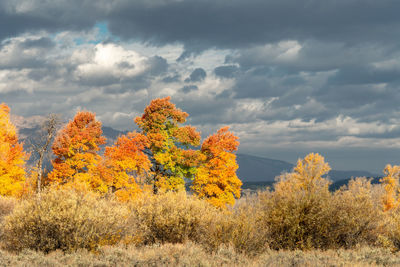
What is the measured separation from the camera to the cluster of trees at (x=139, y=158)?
42.8 m

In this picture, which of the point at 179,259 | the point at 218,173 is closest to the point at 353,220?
the point at 179,259

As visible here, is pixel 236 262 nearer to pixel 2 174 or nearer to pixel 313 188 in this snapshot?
pixel 313 188

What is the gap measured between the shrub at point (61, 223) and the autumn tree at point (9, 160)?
28.3 m

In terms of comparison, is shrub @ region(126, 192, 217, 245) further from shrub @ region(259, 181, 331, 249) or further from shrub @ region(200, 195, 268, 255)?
shrub @ region(259, 181, 331, 249)

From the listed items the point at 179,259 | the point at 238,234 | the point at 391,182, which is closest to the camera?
the point at 179,259

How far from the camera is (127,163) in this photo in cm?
4278

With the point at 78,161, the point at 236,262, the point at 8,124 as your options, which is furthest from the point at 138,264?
the point at 8,124

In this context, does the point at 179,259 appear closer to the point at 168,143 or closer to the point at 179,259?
the point at 179,259

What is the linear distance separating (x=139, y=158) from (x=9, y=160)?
14.9 meters

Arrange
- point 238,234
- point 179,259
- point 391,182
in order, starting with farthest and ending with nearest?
1. point 391,182
2. point 238,234
3. point 179,259

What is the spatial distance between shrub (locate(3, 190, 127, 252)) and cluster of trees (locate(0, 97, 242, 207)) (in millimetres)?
25363

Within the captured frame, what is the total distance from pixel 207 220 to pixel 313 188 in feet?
17.5

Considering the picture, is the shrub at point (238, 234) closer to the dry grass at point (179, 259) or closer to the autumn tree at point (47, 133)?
the dry grass at point (179, 259)

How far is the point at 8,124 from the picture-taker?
154 ft
